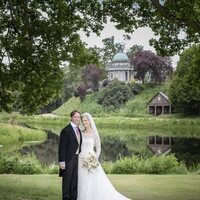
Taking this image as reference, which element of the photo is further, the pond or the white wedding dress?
the pond

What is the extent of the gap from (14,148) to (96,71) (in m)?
53.7

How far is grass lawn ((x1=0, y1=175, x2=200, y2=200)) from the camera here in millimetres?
11695

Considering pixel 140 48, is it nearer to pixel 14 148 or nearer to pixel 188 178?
pixel 14 148

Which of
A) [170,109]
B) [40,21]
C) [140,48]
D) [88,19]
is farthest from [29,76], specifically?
[140,48]

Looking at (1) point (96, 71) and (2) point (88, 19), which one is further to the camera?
(1) point (96, 71)

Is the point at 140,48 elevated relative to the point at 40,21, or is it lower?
elevated

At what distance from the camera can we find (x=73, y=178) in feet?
29.3

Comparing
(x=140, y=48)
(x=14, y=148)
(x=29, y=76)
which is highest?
(x=140, y=48)

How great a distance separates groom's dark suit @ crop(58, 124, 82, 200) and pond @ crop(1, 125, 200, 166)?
724 inches

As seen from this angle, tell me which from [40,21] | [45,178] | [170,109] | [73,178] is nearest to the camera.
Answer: [73,178]

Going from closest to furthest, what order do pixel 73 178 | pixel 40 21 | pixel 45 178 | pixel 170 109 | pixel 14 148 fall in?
pixel 73 178, pixel 40 21, pixel 45 178, pixel 14 148, pixel 170 109

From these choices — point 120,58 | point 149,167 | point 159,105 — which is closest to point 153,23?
point 149,167

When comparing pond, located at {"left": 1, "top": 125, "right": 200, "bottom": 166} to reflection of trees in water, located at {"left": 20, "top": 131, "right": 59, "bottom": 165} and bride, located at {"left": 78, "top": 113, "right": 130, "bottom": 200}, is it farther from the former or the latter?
bride, located at {"left": 78, "top": 113, "right": 130, "bottom": 200}

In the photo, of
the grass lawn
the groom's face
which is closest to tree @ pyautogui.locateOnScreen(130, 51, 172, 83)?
the grass lawn
